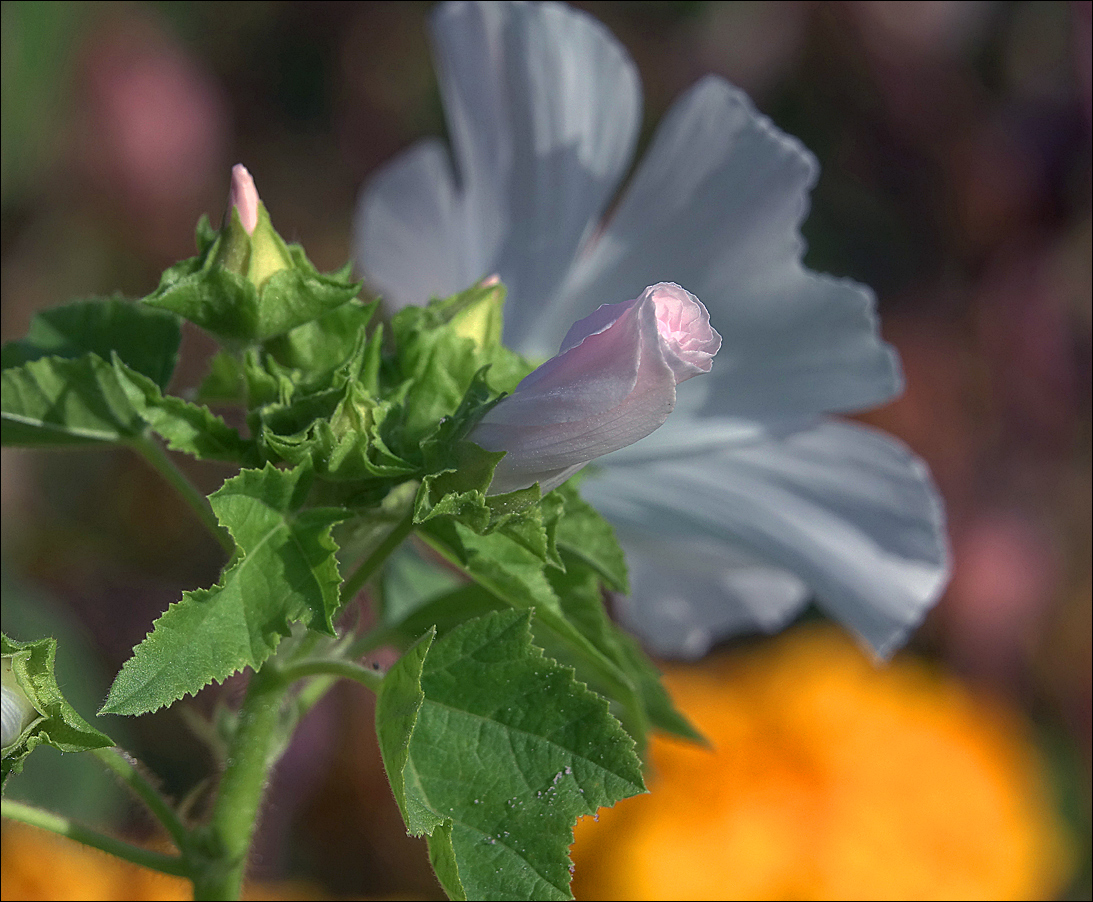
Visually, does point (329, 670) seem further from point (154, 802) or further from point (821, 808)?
point (821, 808)

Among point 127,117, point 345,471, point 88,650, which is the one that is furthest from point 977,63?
point 345,471

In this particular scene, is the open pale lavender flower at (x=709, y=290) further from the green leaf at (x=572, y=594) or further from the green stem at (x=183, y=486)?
the green stem at (x=183, y=486)

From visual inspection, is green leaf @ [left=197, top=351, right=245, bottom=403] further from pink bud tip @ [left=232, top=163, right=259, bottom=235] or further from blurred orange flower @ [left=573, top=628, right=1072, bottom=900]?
blurred orange flower @ [left=573, top=628, right=1072, bottom=900]

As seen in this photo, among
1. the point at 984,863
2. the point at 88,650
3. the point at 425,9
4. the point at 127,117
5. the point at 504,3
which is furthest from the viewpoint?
the point at 425,9

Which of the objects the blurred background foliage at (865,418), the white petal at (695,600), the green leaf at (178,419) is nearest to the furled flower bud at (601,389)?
the green leaf at (178,419)

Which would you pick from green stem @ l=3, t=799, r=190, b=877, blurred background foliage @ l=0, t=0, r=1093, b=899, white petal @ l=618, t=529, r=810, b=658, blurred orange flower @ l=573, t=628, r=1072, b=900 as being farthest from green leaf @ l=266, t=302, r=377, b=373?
blurred background foliage @ l=0, t=0, r=1093, b=899

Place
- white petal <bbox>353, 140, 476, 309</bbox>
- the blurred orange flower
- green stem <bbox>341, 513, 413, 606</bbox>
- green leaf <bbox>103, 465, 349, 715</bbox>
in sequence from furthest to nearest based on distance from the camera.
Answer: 1. the blurred orange flower
2. white petal <bbox>353, 140, 476, 309</bbox>
3. green stem <bbox>341, 513, 413, 606</bbox>
4. green leaf <bbox>103, 465, 349, 715</bbox>

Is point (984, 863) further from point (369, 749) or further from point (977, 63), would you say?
point (977, 63)
